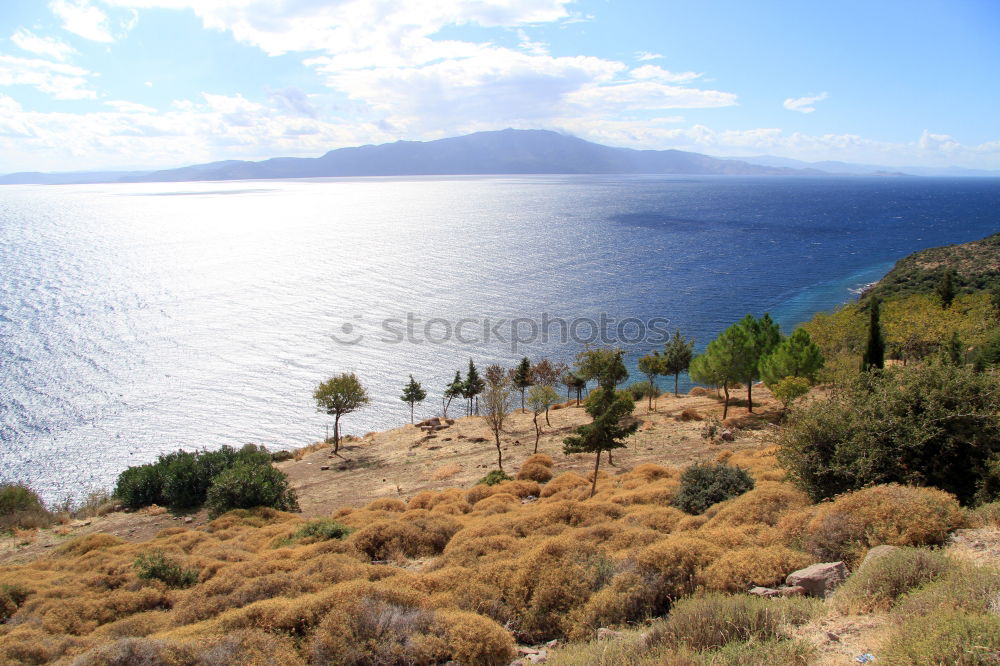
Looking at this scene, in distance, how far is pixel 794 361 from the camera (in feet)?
117

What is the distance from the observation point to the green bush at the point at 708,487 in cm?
1653

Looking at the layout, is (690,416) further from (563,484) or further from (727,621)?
(727,621)

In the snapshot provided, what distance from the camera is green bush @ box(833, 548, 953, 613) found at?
8.26 m

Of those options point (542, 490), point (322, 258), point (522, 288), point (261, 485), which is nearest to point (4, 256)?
point (322, 258)

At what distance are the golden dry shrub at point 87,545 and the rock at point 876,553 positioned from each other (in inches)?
904

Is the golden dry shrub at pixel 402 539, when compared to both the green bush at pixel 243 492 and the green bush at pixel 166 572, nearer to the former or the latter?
the green bush at pixel 166 572

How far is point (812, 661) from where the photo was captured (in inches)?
278

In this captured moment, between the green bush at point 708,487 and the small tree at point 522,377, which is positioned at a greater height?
the green bush at point 708,487

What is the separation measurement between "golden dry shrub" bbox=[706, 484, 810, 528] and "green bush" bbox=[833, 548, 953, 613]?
450 centimetres

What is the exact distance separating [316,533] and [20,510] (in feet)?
70.6

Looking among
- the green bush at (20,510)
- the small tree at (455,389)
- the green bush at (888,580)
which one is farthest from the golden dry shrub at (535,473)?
the small tree at (455,389)

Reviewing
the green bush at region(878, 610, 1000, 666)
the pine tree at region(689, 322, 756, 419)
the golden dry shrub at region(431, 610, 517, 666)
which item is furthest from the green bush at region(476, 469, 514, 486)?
the green bush at region(878, 610, 1000, 666)

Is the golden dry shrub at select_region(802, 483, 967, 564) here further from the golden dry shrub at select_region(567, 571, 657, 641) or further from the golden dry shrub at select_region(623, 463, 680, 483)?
the golden dry shrub at select_region(623, 463, 680, 483)

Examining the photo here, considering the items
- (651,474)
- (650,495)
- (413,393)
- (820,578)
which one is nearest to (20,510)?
(413,393)
